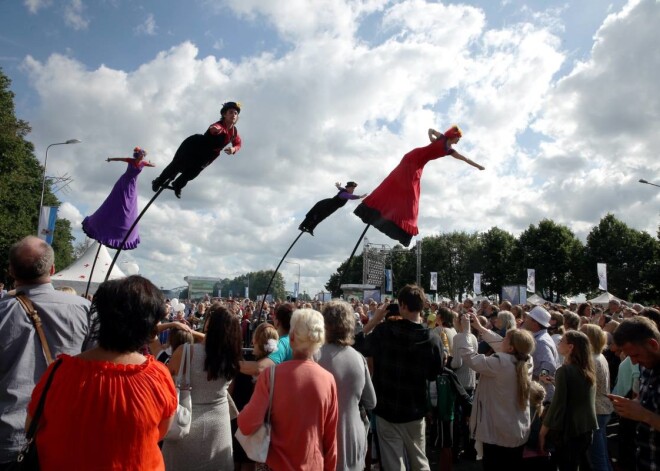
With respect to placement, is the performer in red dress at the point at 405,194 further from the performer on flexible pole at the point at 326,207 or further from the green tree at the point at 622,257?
the green tree at the point at 622,257

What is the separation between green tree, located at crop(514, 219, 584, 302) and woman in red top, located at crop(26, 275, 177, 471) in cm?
5269

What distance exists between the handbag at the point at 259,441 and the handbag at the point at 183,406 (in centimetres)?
36

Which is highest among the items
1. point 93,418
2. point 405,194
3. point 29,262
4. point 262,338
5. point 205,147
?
point 205,147

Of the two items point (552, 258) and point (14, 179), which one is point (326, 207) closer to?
point (14, 179)

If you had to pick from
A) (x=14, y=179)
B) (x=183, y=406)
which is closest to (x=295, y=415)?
(x=183, y=406)

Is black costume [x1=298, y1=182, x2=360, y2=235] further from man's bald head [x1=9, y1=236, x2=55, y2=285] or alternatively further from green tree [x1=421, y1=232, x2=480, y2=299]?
Answer: green tree [x1=421, y1=232, x2=480, y2=299]

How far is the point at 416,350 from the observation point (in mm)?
4273

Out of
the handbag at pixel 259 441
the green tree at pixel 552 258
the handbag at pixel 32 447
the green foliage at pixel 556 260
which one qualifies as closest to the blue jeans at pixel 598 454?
the handbag at pixel 259 441

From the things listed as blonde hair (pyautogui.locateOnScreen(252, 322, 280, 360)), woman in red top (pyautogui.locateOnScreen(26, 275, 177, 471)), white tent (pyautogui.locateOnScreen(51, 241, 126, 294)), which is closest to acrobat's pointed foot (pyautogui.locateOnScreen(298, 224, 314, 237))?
blonde hair (pyautogui.locateOnScreen(252, 322, 280, 360))

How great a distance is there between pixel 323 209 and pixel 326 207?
0.26 ft

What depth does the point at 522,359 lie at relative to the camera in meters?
4.52

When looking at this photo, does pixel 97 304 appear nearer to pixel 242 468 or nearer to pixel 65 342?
pixel 65 342

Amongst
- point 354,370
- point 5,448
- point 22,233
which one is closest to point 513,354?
point 354,370

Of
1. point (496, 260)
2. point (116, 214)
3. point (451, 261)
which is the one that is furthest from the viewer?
point (451, 261)
